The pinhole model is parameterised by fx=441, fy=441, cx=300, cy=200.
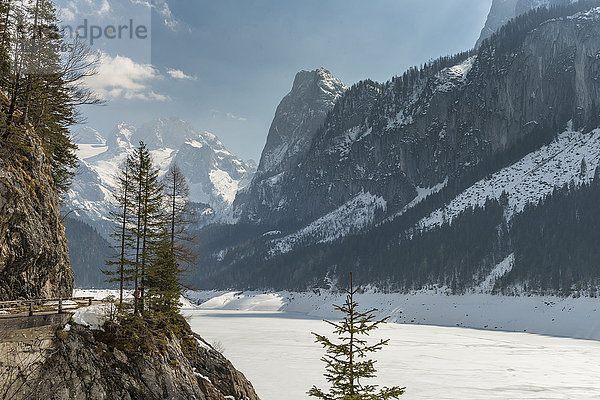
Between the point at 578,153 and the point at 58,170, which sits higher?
the point at 578,153

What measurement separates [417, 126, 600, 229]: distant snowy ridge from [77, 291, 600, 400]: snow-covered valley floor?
62.8 meters

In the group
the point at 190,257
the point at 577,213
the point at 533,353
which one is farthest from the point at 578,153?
the point at 190,257

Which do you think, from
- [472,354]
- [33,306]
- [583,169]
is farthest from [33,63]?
[583,169]

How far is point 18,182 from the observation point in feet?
66.3

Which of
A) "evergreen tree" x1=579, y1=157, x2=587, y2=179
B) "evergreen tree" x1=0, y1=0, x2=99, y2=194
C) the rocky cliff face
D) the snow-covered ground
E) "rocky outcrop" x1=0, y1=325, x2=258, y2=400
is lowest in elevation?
the snow-covered ground

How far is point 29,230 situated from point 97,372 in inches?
289

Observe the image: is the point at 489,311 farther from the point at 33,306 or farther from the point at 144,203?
the point at 33,306

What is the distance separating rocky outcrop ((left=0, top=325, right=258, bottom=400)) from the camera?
16234mm

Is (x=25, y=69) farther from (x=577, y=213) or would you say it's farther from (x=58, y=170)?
(x=577, y=213)

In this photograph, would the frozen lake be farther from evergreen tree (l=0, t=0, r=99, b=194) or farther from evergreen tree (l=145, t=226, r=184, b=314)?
evergreen tree (l=0, t=0, r=99, b=194)

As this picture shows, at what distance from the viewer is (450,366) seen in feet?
153

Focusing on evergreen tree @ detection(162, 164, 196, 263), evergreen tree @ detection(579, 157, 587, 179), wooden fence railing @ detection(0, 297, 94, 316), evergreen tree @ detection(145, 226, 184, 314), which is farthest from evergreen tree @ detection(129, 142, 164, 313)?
evergreen tree @ detection(579, 157, 587, 179)

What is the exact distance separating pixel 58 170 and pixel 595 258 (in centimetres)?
12419

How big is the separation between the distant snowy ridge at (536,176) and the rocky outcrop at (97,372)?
513 ft
